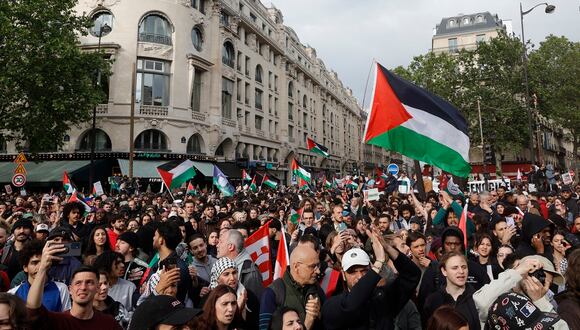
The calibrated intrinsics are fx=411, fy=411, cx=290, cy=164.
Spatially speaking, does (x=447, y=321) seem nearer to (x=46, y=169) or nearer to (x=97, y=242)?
(x=97, y=242)

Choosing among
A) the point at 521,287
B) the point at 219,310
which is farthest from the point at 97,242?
the point at 521,287

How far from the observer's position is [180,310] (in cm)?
280

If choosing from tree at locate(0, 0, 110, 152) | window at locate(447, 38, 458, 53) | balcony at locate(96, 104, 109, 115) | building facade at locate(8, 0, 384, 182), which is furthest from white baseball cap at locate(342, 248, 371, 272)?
window at locate(447, 38, 458, 53)

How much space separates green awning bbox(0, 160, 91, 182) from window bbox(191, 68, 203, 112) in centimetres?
902

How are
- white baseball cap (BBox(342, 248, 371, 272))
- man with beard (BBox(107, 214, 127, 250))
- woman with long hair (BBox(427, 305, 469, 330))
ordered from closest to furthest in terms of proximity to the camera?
woman with long hair (BBox(427, 305, 469, 330)), white baseball cap (BBox(342, 248, 371, 272)), man with beard (BBox(107, 214, 127, 250))

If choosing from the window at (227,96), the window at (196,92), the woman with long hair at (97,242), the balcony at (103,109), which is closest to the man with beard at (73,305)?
the woman with long hair at (97,242)

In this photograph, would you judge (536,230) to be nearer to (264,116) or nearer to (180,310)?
(180,310)

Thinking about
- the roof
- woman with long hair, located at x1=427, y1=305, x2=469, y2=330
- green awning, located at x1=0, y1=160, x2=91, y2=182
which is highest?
the roof

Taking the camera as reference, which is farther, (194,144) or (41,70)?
(194,144)

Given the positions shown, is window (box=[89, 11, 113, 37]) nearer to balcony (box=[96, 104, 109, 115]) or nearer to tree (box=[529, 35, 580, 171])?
balcony (box=[96, 104, 109, 115])

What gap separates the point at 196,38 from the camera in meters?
33.0

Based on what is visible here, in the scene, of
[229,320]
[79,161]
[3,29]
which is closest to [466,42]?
[79,161]

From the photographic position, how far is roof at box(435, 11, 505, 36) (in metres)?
55.1

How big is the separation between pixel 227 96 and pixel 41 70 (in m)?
17.4
